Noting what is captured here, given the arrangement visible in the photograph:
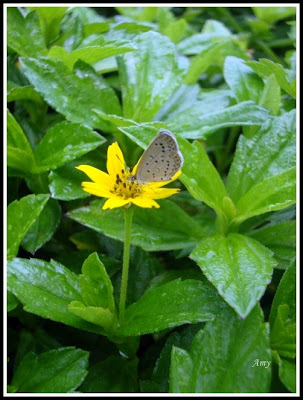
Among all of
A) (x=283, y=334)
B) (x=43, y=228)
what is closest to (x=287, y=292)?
(x=283, y=334)

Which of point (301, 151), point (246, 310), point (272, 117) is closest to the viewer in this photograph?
point (246, 310)

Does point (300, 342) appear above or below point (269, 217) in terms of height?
below

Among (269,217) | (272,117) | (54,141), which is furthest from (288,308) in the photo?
(54,141)

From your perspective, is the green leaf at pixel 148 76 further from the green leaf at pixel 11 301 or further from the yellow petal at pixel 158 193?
the green leaf at pixel 11 301

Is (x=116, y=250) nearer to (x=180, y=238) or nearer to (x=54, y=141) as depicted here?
(x=180, y=238)

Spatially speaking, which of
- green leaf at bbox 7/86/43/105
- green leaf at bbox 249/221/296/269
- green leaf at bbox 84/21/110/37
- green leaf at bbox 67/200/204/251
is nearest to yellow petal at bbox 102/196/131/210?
green leaf at bbox 67/200/204/251

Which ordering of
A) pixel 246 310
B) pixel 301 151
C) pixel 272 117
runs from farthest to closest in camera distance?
pixel 272 117
pixel 301 151
pixel 246 310

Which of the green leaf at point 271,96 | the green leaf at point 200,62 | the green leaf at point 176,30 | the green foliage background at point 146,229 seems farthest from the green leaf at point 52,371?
the green leaf at point 176,30
